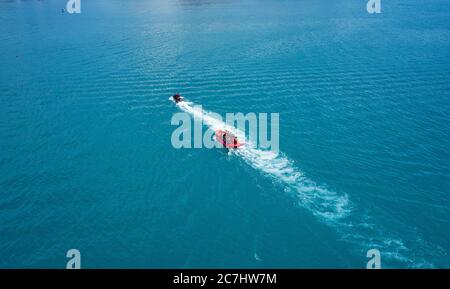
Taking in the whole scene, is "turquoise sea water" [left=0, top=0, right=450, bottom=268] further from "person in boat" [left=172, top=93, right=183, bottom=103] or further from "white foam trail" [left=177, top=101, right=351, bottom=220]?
"person in boat" [left=172, top=93, right=183, bottom=103]

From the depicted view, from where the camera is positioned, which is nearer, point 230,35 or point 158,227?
point 158,227

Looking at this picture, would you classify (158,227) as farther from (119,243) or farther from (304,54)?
(304,54)

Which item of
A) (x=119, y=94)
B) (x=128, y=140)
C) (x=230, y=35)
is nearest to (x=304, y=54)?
(x=230, y=35)

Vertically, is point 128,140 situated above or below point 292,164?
above

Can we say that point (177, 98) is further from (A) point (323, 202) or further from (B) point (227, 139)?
(A) point (323, 202)

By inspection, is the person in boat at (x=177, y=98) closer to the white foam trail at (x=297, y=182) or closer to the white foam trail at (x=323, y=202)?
the white foam trail at (x=297, y=182)

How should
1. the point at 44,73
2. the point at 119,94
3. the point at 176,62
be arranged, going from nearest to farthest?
1. the point at 119,94
2. the point at 44,73
3. the point at 176,62

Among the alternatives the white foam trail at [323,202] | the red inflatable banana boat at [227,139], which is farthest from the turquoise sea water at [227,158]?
the red inflatable banana boat at [227,139]
